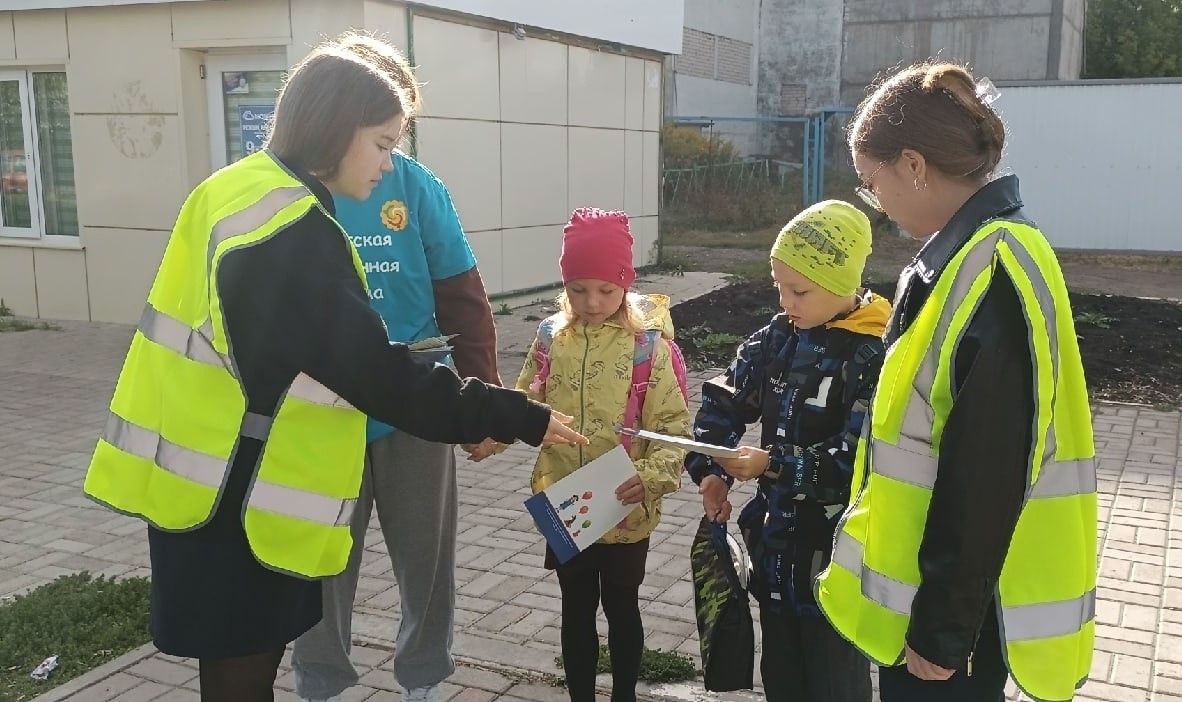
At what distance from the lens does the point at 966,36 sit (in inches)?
943

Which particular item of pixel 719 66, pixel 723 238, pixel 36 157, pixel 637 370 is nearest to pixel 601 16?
pixel 36 157

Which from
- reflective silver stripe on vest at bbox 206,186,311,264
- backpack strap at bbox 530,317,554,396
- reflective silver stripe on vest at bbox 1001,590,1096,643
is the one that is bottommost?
reflective silver stripe on vest at bbox 1001,590,1096,643

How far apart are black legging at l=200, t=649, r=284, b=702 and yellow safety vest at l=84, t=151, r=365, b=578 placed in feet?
0.78

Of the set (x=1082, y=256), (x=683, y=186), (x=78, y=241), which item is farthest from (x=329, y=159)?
(x=683, y=186)

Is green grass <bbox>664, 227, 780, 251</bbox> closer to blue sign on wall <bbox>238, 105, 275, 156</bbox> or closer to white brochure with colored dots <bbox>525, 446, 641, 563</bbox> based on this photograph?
blue sign on wall <bbox>238, 105, 275, 156</bbox>

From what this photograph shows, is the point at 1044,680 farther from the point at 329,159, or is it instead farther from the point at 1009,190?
the point at 329,159

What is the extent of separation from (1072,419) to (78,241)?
10.7m

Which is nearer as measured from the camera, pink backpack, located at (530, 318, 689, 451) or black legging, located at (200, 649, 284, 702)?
black legging, located at (200, 649, 284, 702)

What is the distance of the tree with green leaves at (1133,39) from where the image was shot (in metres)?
28.2

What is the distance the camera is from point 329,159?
2.25 meters

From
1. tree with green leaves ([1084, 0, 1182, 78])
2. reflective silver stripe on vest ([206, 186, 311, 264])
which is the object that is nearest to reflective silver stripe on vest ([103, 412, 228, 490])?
reflective silver stripe on vest ([206, 186, 311, 264])

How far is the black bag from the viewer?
2826mm

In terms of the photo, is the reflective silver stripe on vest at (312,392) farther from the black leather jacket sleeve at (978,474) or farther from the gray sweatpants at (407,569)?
the black leather jacket sleeve at (978,474)

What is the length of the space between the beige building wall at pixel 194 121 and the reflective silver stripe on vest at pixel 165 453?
7541 mm
